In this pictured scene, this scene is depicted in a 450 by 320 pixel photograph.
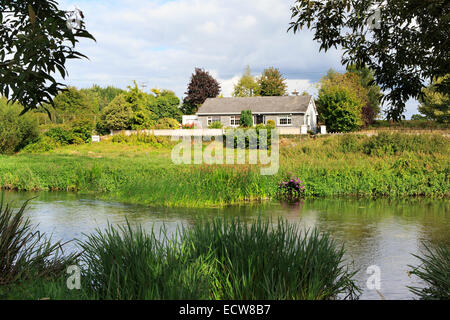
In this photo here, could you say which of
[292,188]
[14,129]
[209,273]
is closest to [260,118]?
[14,129]

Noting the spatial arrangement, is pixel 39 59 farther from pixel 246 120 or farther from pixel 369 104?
pixel 369 104

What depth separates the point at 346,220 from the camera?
11.2 m

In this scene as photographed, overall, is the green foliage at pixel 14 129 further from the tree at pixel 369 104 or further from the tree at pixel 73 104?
the tree at pixel 369 104

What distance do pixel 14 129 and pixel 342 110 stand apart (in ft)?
90.1

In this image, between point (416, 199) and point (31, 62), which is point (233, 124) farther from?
point (31, 62)

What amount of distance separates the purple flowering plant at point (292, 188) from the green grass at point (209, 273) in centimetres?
946

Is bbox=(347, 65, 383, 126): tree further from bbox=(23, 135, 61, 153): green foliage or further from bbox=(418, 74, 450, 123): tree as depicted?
bbox=(23, 135, 61, 153): green foliage

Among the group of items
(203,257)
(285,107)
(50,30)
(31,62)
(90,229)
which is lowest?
(90,229)
